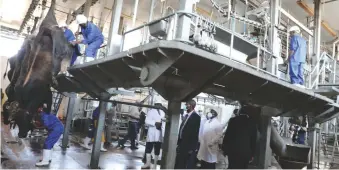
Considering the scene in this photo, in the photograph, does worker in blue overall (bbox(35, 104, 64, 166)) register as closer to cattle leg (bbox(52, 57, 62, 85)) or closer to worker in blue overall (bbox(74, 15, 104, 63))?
cattle leg (bbox(52, 57, 62, 85))

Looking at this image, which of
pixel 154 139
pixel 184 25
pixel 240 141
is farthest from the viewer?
pixel 154 139

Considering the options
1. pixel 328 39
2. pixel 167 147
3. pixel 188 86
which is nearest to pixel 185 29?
pixel 188 86

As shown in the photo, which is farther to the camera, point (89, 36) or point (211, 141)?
point (211, 141)

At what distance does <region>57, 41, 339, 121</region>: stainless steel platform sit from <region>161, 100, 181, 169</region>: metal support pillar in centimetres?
19

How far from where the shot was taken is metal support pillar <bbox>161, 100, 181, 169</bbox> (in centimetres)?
400

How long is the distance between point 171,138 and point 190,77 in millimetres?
983

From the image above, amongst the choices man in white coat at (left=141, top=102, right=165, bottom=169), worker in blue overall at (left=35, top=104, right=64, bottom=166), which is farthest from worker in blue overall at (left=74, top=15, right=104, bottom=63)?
man in white coat at (left=141, top=102, right=165, bottom=169)

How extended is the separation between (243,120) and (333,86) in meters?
3.46

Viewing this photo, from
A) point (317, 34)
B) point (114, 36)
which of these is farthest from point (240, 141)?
point (317, 34)

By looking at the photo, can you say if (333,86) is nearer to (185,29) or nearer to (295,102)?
(295,102)

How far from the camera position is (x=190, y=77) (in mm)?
4125

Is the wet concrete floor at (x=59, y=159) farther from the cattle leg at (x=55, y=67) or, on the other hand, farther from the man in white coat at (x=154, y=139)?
the cattle leg at (x=55, y=67)

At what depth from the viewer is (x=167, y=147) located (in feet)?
13.4

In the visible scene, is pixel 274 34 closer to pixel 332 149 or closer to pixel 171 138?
pixel 171 138
